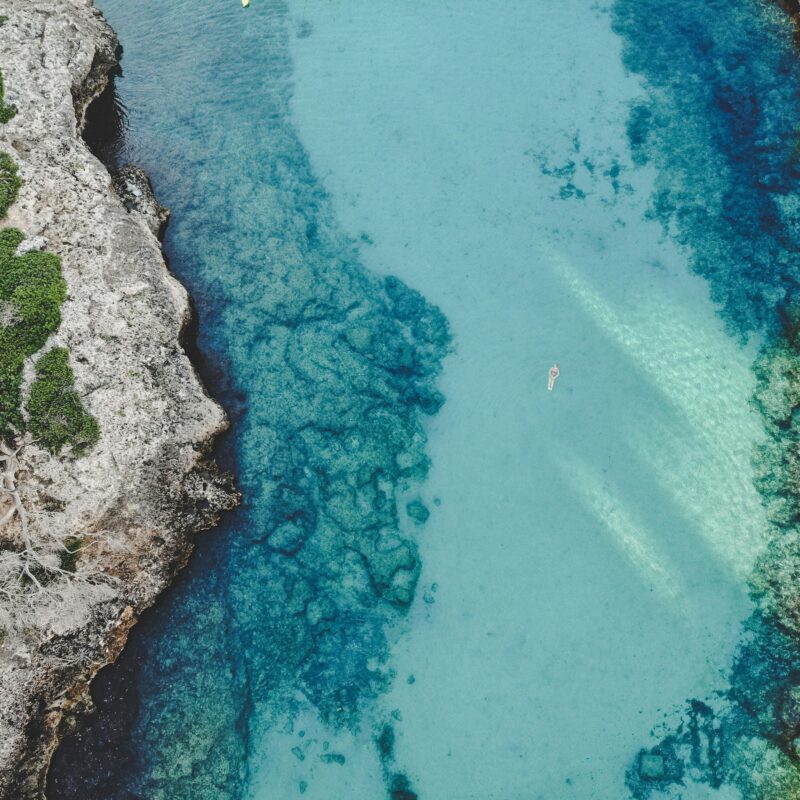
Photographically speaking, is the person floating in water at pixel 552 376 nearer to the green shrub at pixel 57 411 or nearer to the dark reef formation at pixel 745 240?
the dark reef formation at pixel 745 240

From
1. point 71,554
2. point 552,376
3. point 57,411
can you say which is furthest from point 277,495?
point 552,376

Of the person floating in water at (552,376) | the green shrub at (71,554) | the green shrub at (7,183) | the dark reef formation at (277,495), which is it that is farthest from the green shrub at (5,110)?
the person floating in water at (552,376)

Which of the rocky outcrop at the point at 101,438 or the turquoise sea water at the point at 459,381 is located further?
the turquoise sea water at the point at 459,381

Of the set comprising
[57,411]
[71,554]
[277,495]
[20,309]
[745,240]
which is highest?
[745,240]

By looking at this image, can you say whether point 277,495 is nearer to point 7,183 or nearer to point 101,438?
→ point 101,438

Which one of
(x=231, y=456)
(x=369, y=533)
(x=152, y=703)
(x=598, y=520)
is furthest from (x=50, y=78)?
(x=598, y=520)
